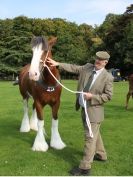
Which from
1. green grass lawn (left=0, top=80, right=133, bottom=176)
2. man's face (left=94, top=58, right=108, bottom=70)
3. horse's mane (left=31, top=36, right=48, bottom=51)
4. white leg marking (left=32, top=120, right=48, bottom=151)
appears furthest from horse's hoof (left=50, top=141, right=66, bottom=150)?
man's face (left=94, top=58, right=108, bottom=70)

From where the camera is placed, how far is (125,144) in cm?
1259

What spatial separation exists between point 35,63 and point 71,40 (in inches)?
3306

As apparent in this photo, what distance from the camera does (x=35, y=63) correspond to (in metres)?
10.4

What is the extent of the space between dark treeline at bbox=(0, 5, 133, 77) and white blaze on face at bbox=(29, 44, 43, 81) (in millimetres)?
58893

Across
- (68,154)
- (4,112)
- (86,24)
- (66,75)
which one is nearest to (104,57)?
(68,154)

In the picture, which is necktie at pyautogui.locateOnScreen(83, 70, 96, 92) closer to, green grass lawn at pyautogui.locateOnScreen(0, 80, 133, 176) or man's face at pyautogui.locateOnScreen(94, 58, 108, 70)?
man's face at pyautogui.locateOnScreen(94, 58, 108, 70)

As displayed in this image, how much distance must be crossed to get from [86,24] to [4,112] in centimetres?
9156

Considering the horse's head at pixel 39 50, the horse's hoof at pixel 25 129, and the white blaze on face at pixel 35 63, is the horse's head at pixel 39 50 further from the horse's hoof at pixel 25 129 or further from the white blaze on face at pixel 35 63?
the horse's hoof at pixel 25 129

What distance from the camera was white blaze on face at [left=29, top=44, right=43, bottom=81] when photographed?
1021 cm

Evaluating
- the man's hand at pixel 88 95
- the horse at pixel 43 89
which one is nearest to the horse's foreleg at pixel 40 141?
the horse at pixel 43 89

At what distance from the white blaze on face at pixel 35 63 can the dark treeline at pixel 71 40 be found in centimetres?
5889

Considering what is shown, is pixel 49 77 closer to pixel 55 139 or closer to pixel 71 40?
pixel 55 139

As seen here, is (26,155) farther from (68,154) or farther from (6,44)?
(6,44)

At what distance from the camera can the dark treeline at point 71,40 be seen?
74.6 m
